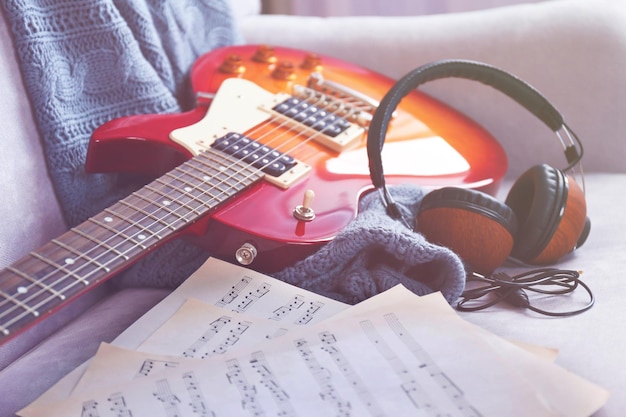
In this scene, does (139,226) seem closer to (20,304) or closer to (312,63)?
(20,304)

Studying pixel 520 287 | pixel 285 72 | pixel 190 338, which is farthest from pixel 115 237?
pixel 285 72

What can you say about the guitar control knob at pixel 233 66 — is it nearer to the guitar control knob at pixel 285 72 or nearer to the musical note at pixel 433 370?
the guitar control knob at pixel 285 72

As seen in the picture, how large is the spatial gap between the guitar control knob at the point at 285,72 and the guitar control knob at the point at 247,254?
455 mm

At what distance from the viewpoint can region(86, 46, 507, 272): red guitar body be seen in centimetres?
80

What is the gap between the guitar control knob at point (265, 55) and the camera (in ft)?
3.95

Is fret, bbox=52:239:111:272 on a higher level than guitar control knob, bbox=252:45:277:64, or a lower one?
lower

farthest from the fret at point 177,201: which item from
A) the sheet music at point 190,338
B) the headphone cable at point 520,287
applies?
the headphone cable at point 520,287

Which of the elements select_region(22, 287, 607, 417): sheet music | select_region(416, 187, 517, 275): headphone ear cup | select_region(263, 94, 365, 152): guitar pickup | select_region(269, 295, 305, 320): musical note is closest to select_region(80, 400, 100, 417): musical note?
select_region(22, 287, 607, 417): sheet music

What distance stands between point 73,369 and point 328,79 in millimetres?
679

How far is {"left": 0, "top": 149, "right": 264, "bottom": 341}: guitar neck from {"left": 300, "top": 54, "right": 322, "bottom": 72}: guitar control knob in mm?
358

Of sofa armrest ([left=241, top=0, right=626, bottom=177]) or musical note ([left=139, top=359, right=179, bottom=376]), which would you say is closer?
musical note ([left=139, top=359, right=179, bottom=376])

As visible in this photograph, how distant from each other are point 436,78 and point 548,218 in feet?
0.75

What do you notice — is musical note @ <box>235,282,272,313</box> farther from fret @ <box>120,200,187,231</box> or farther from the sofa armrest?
the sofa armrest

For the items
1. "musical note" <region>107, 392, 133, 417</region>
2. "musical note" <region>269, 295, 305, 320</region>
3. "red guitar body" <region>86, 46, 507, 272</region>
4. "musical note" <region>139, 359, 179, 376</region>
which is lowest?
"musical note" <region>269, 295, 305, 320</region>
